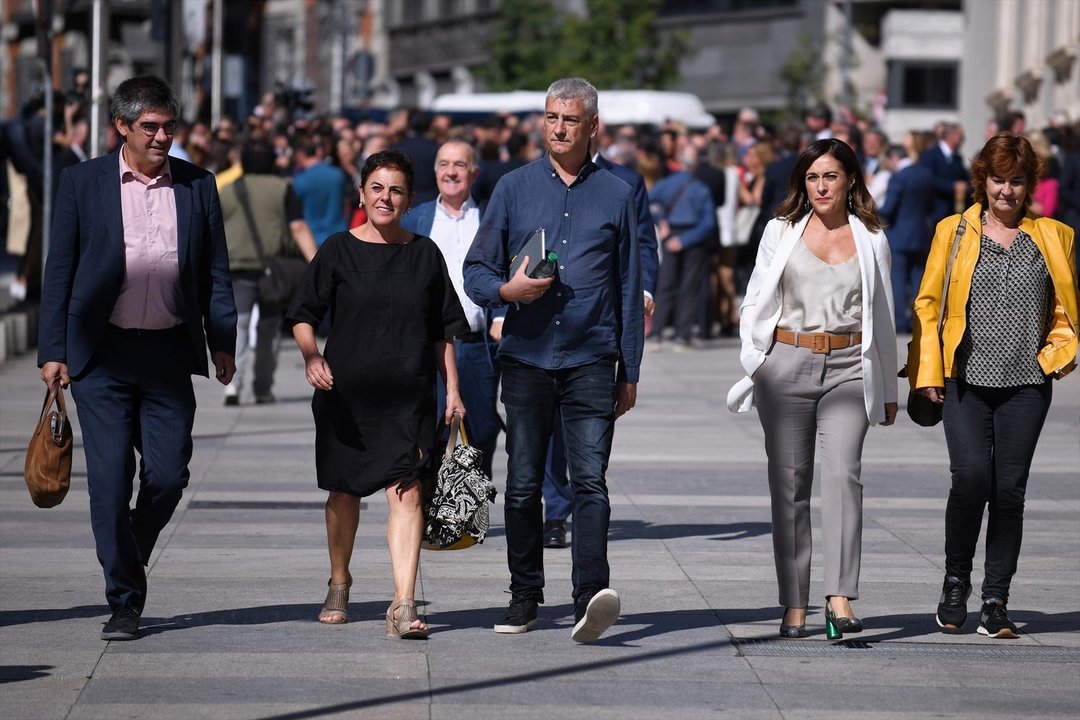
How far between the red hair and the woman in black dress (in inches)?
78.1

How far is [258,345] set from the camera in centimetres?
1530

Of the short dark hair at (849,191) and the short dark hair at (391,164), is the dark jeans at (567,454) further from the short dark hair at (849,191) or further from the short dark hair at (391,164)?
the short dark hair at (849,191)

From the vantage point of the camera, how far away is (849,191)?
24.5 feet

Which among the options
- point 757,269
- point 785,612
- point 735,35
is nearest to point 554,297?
point 757,269

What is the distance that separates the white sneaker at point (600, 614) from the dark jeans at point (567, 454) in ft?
0.56

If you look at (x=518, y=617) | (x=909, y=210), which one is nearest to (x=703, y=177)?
(x=909, y=210)

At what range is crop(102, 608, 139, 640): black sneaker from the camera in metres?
7.08

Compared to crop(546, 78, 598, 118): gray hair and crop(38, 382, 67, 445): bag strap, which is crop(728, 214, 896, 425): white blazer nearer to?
crop(546, 78, 598, 118): gray hair

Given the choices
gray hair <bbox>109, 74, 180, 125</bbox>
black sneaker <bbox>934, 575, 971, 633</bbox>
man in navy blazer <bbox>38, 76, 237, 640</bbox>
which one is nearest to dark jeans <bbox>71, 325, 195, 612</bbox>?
man in navy blazer <bbox>38, 76, 237, 640</bbox>

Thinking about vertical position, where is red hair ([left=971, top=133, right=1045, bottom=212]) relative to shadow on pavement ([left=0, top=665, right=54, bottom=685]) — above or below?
above

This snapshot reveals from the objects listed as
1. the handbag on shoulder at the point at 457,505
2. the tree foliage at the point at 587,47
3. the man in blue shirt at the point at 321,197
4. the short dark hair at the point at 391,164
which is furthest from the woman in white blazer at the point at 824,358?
the tree foliage at the point at 587,47

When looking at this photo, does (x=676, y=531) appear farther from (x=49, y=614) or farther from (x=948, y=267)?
(x=49, y=614)

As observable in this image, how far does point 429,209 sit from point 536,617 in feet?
8.84

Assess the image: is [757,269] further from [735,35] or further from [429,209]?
[735,35]
